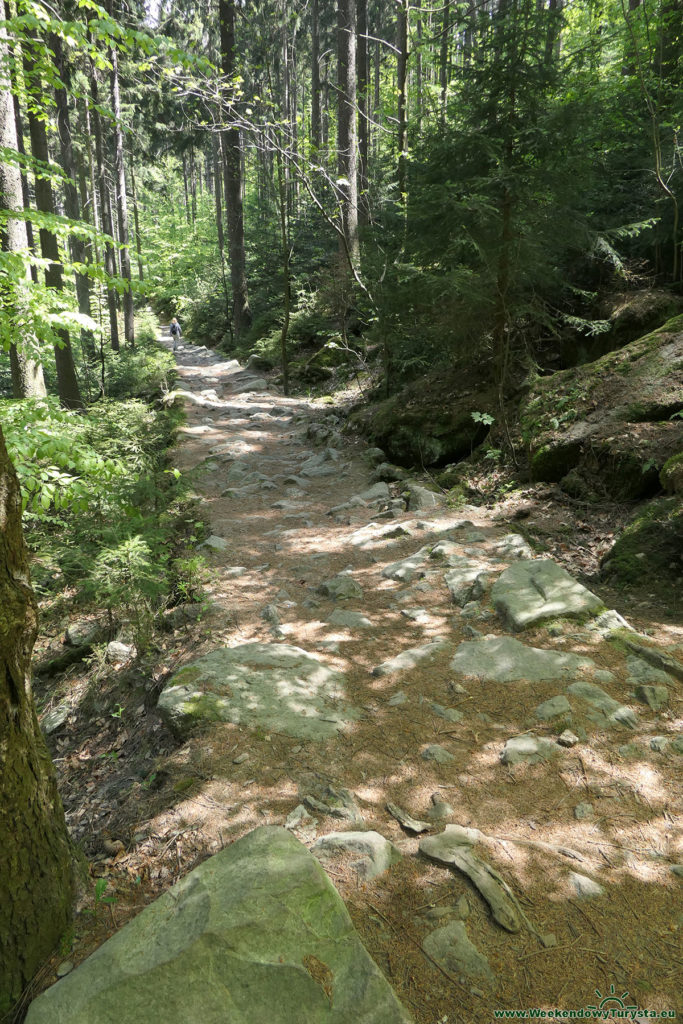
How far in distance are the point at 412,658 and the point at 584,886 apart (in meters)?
1.99

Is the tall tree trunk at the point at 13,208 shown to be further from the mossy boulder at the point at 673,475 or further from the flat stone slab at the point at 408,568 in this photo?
the mossy boulder at the point at 673,475

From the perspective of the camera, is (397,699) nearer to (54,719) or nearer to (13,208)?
(54,719)

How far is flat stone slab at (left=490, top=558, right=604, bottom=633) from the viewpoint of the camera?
4.33 meters

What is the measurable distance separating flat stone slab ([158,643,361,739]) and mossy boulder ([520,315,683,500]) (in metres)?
4.01

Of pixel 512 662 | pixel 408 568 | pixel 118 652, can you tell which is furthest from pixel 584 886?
pixel 118 652

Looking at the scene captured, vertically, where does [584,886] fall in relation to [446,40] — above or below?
below

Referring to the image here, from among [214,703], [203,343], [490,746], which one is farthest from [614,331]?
[203,343]

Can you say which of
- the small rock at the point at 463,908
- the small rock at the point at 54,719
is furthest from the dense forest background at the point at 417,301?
the small rock at the point at 463,908

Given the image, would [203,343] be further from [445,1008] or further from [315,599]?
[445,1008]

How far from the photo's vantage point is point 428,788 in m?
2.95

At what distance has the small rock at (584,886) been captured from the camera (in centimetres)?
225

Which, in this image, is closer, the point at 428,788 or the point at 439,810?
the point at 439,810

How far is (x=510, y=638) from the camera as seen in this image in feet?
13.8

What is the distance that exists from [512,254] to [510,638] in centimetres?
536
